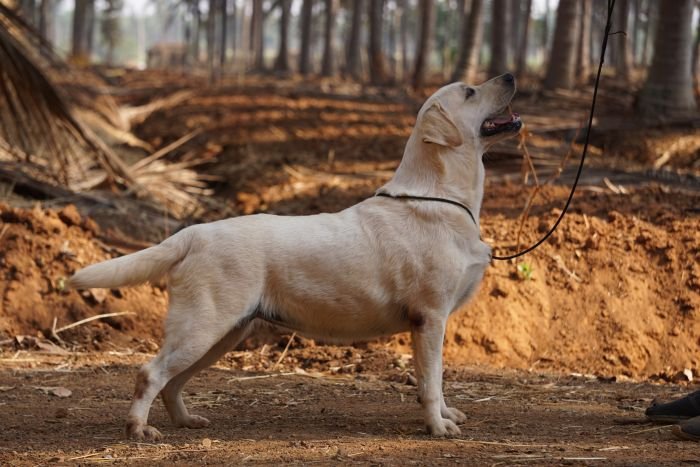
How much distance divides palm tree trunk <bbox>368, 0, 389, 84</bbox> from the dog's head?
25435 millimetres

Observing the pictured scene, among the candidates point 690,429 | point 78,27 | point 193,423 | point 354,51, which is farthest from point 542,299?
point 78,27

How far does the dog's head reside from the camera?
585cm

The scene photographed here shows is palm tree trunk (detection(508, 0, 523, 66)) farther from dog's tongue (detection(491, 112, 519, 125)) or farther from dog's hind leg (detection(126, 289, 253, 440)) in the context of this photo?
dog's hind leg (detection(126, 289, 253, 440))

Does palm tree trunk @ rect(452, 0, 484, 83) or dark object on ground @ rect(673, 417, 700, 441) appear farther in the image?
palm tree trunk @ rect(452, 0, 484, 83)

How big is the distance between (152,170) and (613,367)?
7.10 m

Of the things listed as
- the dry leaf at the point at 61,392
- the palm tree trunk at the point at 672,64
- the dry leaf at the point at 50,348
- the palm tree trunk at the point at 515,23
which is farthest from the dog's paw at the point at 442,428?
the palm tree trunk at the point at 515,23

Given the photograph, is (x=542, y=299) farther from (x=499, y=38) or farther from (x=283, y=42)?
(x=283, y=42)

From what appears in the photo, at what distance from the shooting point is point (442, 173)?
589 centimetres

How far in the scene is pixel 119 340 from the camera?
8.63 metres

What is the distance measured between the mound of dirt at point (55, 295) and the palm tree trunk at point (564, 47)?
43.1ft

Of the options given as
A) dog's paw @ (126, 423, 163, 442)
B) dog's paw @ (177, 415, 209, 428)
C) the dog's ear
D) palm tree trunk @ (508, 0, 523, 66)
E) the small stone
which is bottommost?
dog's paw @ (177, 415, 209, 428)

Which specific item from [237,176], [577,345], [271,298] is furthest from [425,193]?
[237,176]

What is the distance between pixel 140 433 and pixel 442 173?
7.33 ft

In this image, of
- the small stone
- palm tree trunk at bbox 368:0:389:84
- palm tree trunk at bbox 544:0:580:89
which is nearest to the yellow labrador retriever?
the small stone
